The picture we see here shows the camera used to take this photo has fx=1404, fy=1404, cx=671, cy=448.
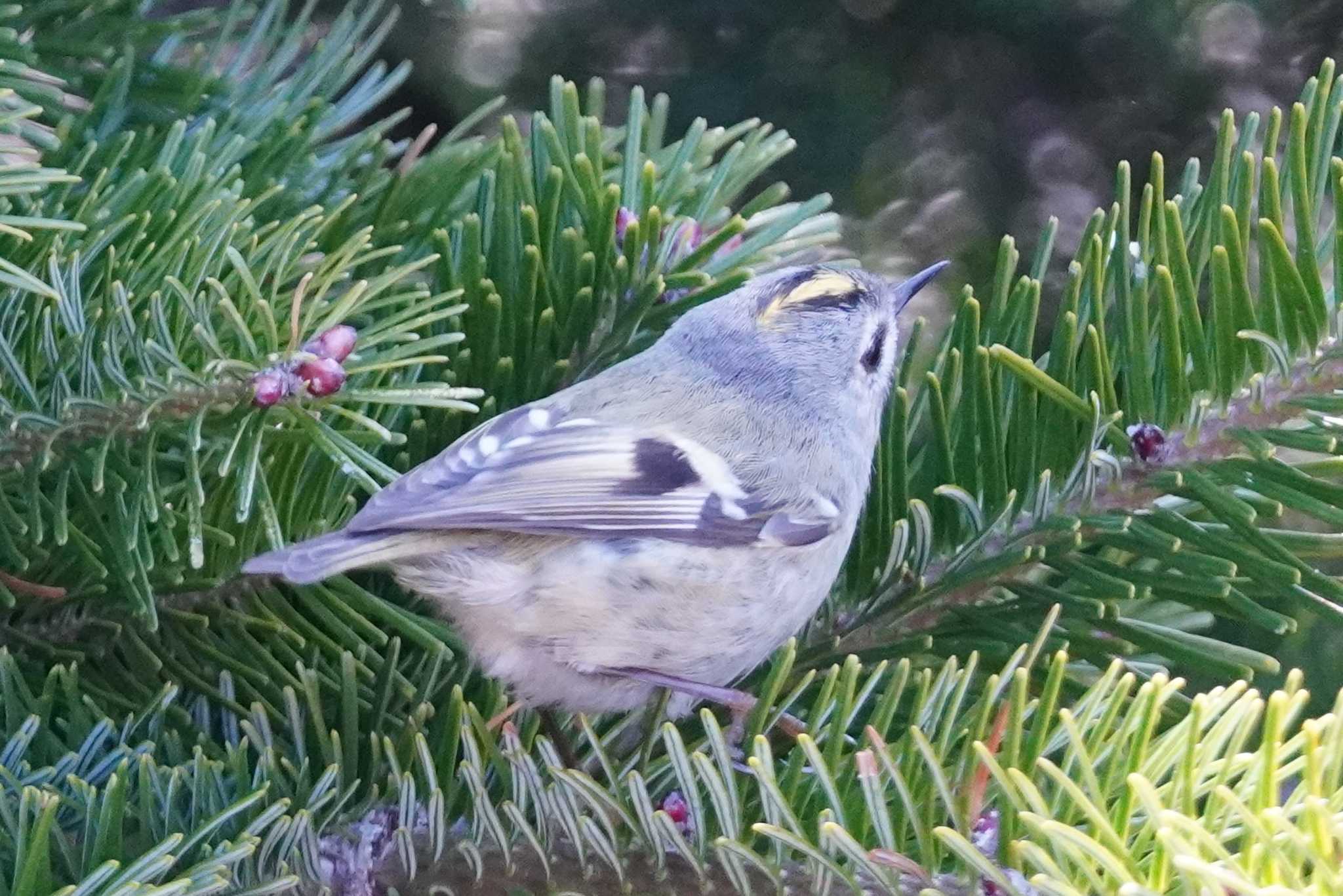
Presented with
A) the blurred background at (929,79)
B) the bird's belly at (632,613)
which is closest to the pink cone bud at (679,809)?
the bird's belly at (632,613)

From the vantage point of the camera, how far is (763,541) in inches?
29.4

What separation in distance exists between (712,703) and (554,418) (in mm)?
170

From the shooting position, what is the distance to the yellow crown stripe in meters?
0.89

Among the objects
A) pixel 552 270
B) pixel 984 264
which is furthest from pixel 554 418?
pixel 984 264

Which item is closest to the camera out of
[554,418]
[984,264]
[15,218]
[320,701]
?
[15,218]

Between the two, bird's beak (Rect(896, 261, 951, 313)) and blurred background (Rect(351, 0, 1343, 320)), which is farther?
blurred background (Rect(351, 0, 1343, 320))

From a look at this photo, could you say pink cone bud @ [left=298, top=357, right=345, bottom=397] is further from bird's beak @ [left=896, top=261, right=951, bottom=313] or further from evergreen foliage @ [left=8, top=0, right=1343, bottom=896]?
bird's beak @ [left=896, top=261, right=951, bottom=313]

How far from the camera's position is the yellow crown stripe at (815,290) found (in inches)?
35.1

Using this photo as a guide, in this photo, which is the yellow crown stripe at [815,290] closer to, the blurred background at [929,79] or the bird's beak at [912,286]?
the bird's beak at [912,286]

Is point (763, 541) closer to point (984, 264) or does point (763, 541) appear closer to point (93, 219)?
point (93, 219)

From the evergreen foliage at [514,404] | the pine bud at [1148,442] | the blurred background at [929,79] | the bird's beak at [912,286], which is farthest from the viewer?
the blurred background at [929,79]

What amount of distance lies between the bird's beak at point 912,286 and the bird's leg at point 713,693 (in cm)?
32

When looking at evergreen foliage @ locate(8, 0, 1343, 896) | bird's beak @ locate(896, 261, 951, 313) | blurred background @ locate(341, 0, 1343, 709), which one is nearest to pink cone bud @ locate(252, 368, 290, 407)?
evergreen foliage @ locate(8, 0, 1343, 896)

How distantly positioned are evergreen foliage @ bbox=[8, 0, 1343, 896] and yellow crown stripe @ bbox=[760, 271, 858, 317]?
14 centimetres
